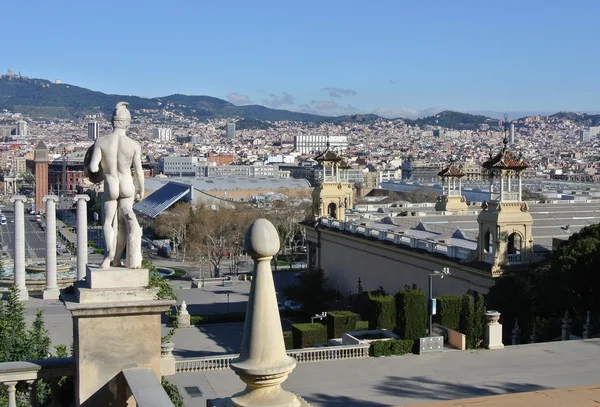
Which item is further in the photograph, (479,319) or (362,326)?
(362,326)

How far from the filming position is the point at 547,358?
696 inches

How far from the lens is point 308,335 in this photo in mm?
22219

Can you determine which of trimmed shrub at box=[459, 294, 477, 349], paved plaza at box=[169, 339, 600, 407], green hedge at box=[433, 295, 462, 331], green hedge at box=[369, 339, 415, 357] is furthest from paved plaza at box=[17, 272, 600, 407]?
green hedge at box=[433, 295, 462, 331]

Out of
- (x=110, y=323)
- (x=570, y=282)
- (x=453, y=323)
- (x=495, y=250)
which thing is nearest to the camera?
(x=110, y=323)

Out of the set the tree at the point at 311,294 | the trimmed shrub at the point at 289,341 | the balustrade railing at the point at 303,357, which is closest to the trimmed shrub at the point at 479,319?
the balustrade railing at the point at 303,357

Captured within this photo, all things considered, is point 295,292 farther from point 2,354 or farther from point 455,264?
point 2,354

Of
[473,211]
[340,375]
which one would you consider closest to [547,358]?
[340,375]

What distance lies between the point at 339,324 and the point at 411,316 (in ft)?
10.2

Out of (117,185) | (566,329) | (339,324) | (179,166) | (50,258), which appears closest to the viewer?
(117,185)

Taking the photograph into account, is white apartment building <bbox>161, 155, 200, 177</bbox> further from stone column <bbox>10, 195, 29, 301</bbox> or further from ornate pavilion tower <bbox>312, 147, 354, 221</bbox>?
ornate pavilion tower <bbox>312, 147, 354, 221</bbox>

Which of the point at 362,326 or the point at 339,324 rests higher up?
the point at 339,324

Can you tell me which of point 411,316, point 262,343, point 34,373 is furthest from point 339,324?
point 262,343

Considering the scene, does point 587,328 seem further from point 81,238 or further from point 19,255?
point 19,255

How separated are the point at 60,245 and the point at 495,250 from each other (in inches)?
2027
